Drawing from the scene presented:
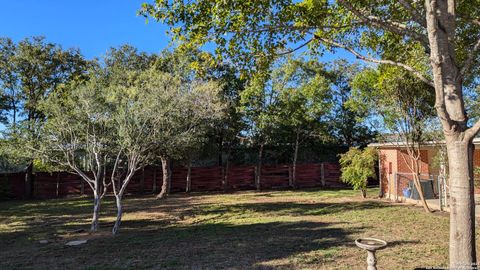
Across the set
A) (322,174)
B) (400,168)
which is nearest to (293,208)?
(400,168)

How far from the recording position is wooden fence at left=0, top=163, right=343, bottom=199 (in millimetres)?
20250

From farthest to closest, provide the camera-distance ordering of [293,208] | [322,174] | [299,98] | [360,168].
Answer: [322,174] → [299,98] → [360,168] → [293,208]

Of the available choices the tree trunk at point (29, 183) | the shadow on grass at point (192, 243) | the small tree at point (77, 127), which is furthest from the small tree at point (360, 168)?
the tree trunk at point (29, 183)

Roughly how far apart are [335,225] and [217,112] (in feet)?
26.6

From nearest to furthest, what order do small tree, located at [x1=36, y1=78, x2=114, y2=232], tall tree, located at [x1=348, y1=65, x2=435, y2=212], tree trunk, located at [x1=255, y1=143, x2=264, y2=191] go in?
small tree, located at [x1=36, y1=78, x2=114, y2=232] < tall tree, located at [x1=348, y1=65, x2=435, y2=212] < tree trunk, located at [x1=255, y1=143, x2=264, y2=191]

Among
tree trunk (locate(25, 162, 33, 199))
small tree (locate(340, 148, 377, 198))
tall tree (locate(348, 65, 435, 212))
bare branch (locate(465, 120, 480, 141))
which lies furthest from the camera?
tree trunk (locate(25, 162, 33, 199))

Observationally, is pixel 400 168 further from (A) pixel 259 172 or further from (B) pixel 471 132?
(B) pixel 471 132

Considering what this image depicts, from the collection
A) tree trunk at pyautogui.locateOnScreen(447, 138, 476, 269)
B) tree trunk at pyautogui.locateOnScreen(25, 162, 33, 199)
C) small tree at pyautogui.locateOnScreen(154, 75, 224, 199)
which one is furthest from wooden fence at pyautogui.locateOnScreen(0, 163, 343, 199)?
tree trunk at pyautogui.locateOnScreen(447, 138, 476, 269)

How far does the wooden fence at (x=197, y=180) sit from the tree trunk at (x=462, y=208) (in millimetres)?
18864

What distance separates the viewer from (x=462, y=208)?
4055mm

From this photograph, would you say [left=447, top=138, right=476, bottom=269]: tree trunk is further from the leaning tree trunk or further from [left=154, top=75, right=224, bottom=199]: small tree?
[left=154, top=75, right=224, bottom=199]: small tree

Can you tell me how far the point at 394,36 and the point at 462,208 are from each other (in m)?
3.79

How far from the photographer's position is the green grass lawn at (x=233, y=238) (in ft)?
20.2

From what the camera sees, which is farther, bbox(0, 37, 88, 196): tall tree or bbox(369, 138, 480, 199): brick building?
bbox(0, 37, 88, 196): tall tree
